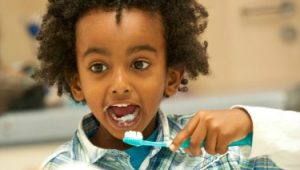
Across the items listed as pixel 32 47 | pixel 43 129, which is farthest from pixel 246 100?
pixel 32 47

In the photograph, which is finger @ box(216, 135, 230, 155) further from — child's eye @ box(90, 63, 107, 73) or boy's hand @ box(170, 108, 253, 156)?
child's eye @ box(90, 63, 107, 73)

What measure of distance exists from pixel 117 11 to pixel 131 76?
0.26 feet

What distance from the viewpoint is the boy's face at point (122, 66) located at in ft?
1.98

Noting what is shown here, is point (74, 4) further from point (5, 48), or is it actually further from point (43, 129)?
point (5, 48)

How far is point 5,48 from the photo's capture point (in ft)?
6.51

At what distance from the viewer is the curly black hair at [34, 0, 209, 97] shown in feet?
2.13

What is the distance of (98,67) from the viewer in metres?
0.62

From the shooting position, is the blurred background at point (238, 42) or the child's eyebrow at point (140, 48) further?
the blurred background at point (238, 42)

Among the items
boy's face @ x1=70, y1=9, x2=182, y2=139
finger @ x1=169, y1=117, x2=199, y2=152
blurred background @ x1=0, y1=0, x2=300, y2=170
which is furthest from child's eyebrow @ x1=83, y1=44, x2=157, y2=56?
blurred background @ x1=0, y1=0, x2=300, y2=170

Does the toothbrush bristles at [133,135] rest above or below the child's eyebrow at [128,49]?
below

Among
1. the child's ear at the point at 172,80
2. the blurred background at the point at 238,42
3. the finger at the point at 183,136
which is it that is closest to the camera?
the finger at the point at 183,136

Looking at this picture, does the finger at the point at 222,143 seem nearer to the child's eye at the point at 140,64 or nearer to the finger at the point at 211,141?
the finger at the point at 211,141

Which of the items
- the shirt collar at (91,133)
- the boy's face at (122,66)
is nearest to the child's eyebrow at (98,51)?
the boy's face at (122,66)

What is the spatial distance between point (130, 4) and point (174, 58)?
100mm
